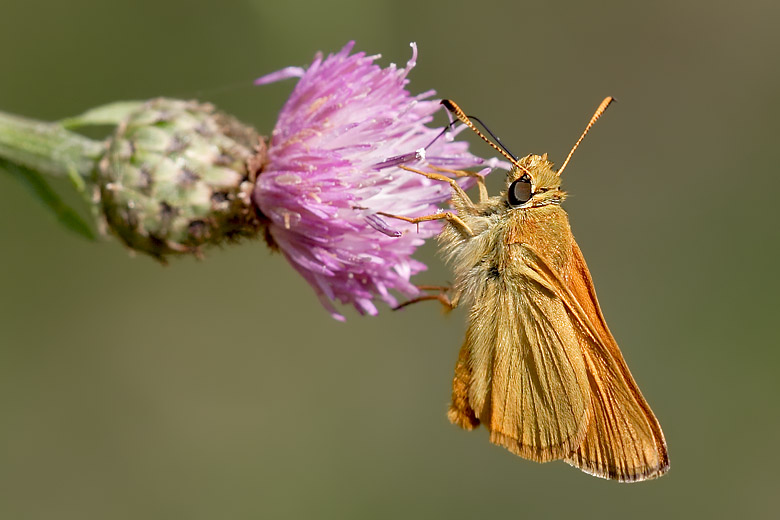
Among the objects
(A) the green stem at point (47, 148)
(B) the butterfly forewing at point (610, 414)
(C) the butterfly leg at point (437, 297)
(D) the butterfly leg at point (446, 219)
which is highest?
(A) the green stem at point (47, 148)

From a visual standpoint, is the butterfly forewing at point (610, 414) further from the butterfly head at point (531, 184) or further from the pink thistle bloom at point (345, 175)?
the pink thistle bloom at point (345, 175)

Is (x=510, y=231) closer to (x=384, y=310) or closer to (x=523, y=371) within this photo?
(x=523, y=371)

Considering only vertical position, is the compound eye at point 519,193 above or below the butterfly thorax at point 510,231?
above

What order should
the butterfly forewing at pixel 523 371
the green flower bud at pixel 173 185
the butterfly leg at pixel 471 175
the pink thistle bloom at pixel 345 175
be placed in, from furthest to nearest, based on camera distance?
the butterfly forewing at pixel 523 371, the butterfly leg at pixel 471 175, the green flower bud at pixel 173 185, the pink thistle bloom at pixel 345 175

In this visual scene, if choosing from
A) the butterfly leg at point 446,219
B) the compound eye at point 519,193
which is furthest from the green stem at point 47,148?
the compound eye at point 519,193

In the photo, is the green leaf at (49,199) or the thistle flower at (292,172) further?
the green leaf at (49,199)

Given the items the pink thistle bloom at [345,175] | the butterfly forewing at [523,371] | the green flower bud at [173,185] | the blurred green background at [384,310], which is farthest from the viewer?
the blurred green background at [384,310]

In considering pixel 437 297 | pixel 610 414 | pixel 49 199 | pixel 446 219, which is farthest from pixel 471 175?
pixel 49 199
